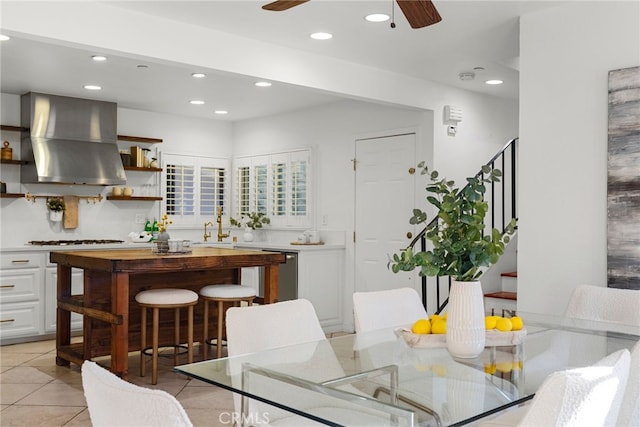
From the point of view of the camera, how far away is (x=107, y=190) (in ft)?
23.8

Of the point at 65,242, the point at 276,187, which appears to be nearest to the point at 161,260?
the point at 65,242

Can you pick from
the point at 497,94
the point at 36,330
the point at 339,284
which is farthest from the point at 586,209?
the point at 36,330

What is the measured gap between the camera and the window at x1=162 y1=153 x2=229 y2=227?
779cm

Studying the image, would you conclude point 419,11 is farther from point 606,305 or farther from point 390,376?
point 606,305

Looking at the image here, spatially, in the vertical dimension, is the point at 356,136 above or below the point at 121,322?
above

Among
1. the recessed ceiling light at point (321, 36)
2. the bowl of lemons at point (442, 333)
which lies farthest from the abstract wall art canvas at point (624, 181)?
the recessed ceiling light at point (321, 36)

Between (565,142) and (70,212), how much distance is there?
205 inches

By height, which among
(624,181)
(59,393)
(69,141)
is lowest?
(59,393)

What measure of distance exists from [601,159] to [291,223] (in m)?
4.20

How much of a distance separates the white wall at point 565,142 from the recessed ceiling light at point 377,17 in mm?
905

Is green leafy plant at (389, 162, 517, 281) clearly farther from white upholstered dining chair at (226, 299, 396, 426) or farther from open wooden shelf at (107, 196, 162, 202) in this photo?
open wooden shelf at (107, 196, 162, 202)

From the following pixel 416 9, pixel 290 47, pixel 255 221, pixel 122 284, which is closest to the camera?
pixel 416 9

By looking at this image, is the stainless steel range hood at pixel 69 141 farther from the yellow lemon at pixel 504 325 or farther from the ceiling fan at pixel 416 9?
the yellow lemon at pixel 504 325

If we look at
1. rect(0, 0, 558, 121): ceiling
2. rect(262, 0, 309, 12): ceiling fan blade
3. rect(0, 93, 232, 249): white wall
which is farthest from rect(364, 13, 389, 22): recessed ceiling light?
rect(0, 93, 232, 249): white wall
